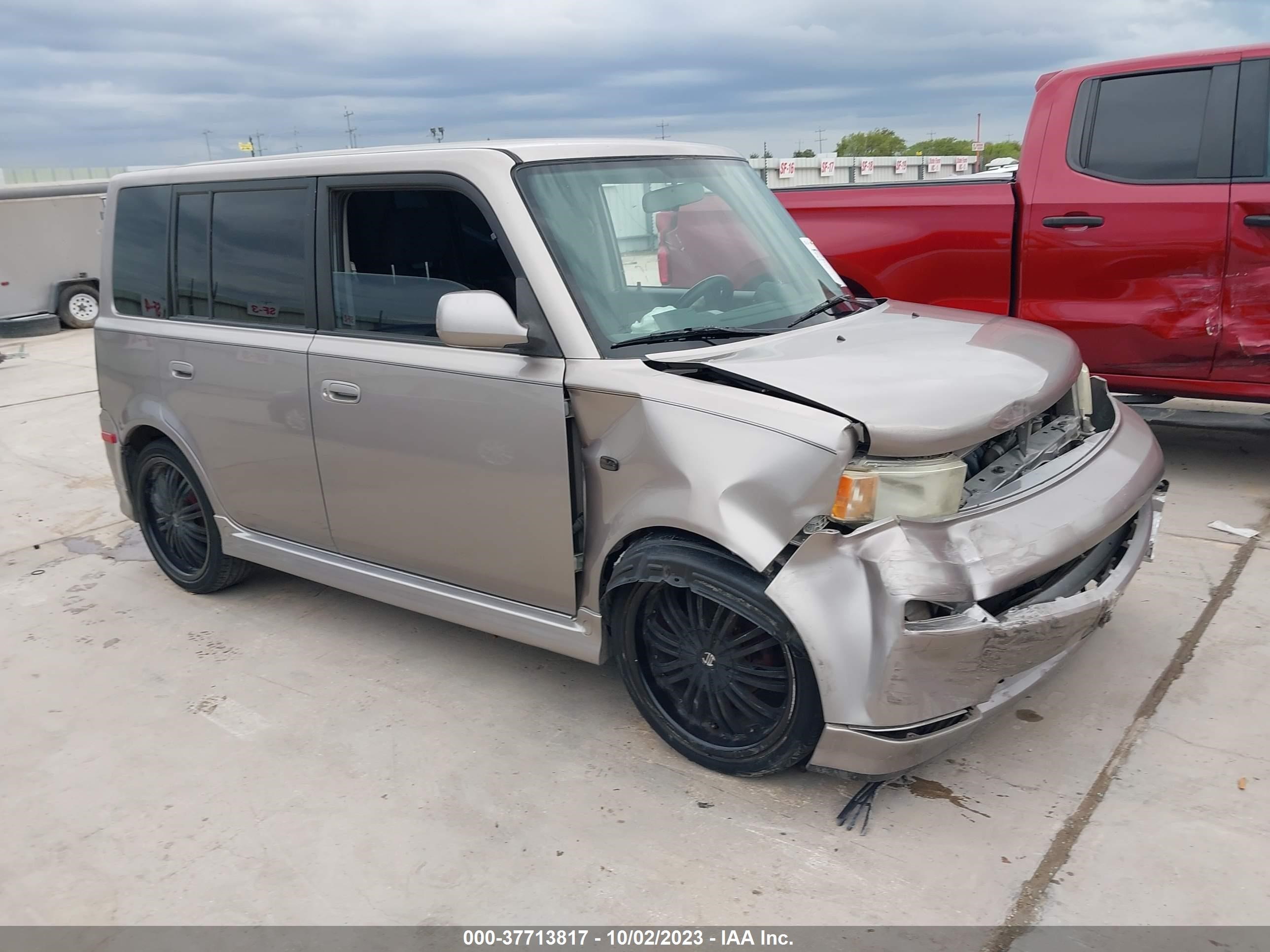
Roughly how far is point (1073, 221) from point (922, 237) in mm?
784

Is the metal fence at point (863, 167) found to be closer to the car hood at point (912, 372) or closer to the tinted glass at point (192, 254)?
the tinted glass at point (192, 254)

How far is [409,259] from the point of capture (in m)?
3.74

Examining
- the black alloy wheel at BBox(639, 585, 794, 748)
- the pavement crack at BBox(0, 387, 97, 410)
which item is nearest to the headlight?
the black alloy wheel at BBox(639, 585, 794, 748)

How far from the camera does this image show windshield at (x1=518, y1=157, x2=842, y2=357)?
11.0 feet

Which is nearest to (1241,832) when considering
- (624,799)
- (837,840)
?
(837,840)

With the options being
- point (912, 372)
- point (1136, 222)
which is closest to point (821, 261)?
point (912, 372)

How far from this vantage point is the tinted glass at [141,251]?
4645mm

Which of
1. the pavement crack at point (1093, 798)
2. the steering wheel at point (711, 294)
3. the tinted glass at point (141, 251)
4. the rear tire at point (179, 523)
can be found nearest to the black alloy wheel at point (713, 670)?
the pavement crack at point (1093, 798)

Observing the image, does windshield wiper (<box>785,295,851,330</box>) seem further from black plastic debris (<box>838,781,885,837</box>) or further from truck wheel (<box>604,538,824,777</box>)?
black plastic debris (<box>838,781,885,837</box>)

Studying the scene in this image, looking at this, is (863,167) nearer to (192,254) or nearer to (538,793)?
(192,254)

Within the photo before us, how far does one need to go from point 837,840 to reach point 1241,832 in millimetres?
1074

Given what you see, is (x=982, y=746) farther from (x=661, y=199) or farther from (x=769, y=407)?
(x=661, y=199)

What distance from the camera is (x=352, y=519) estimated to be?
400 centimetres
